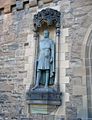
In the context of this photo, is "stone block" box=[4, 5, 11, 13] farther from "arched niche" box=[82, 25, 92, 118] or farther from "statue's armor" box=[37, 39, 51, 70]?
"arched niche" box=[82, 25, 92, 118]

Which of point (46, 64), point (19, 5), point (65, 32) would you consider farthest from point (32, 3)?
point (46, 64)

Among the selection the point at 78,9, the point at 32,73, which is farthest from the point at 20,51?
the point at 78,9

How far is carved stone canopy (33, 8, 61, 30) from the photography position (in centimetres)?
450

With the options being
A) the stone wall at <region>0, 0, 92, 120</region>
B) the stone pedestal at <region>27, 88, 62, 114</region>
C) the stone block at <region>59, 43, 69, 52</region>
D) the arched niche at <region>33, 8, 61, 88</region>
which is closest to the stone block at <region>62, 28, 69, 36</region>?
the stone wall at <region>0, 0, 92, 120</region>

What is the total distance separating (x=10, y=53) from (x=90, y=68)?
199 centimetres

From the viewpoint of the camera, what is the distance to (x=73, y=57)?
4199 millimetres

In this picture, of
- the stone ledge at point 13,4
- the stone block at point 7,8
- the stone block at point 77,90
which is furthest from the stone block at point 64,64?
the stone block at point 7,8

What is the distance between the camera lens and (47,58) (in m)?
4.34

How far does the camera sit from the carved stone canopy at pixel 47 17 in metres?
4.50

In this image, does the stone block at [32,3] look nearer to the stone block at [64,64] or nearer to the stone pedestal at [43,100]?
the stone block at [64,64]

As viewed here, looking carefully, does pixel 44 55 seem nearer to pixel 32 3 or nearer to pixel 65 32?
pixel 65 32

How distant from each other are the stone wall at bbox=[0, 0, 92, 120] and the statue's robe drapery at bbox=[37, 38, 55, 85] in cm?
19

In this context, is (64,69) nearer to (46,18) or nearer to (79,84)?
(79,84)

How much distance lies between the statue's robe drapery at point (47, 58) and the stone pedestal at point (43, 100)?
24cm
